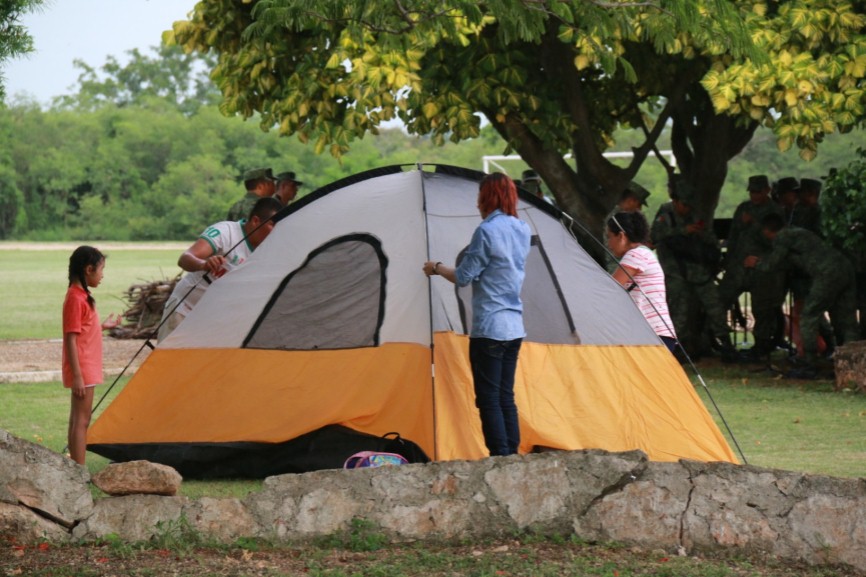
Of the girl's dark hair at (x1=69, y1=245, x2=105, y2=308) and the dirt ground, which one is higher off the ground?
the girl's dark hair at (x1=69, y1=245, x2=105, y2=308)

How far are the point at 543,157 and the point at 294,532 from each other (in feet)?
28.7

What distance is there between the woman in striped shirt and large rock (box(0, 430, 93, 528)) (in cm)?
352

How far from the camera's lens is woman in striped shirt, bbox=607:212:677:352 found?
8.01 metres

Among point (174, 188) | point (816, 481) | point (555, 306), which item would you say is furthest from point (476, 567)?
point (174, 188)

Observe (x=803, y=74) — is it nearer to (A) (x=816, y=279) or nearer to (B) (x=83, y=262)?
(A) (x=816, y=279)

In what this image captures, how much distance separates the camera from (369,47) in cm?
1234

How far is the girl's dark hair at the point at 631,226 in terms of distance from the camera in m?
7.99

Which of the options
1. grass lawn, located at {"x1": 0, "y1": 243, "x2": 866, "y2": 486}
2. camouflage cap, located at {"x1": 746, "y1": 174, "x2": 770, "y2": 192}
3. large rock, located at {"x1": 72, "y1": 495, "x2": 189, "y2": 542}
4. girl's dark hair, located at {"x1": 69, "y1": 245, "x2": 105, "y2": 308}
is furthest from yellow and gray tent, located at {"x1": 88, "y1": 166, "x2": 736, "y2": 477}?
camouflage cap, located at {"x1": 746, "y1": 174, "x2": 770, "y2": 192}

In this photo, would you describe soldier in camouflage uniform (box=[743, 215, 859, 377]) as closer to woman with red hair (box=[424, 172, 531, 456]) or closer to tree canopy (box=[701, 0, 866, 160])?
tree canopy (box=[701, 0, 866, 160])

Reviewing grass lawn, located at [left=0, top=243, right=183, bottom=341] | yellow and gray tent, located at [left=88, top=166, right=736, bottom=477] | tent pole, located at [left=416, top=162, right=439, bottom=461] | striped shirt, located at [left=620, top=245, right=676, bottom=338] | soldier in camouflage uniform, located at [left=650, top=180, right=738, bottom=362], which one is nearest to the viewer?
tent pole, located at [left=416, top=162, right=439, bottom=461]

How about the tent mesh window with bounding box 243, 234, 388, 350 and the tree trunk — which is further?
the tree trunk

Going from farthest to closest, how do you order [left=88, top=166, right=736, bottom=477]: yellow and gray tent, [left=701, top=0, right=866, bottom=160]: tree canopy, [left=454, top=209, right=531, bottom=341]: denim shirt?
[left=701, top=0, right=866, bottom=160]: tree canopy → [left=88, top=166, right=736, bottom=477]: yellow and gray tent → [left=454, top=209, right=531, bottom=341]: denim shirt

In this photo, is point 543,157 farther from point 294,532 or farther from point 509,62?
point 294,532

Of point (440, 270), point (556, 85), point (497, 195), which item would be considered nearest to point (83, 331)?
point (440, 270)
